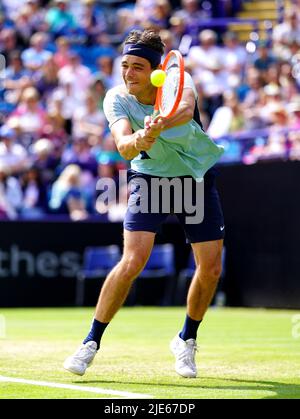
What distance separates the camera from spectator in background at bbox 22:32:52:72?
62.0 ft

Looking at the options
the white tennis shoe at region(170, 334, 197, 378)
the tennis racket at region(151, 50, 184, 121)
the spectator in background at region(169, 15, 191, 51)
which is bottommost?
the white tennis shoe at region(170, 334, 197, 378)

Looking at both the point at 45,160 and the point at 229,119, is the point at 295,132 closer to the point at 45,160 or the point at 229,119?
the point at 229,119

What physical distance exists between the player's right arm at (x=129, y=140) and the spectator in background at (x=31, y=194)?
30.9 feet

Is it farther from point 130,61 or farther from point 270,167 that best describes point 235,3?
point 130,61

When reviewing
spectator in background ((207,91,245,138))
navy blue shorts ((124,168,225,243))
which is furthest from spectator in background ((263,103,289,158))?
navy blue shorts ((124,168,225,243))

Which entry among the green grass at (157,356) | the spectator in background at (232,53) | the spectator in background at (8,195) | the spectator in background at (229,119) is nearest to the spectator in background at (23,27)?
the spectator in background at (232,53)

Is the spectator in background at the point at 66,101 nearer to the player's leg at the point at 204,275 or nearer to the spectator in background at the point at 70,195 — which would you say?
the spectator in background at the point at 70,195

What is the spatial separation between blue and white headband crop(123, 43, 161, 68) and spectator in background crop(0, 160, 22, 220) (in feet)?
30.0

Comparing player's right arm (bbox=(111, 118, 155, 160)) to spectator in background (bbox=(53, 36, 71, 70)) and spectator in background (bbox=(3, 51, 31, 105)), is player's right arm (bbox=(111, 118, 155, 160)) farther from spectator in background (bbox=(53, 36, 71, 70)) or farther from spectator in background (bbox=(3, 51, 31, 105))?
spectator in background (bbox=(53, 36, 71, 70))

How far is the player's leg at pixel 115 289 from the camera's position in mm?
7000

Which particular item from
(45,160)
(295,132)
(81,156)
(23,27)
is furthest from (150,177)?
(23,27)

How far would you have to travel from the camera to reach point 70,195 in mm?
16203

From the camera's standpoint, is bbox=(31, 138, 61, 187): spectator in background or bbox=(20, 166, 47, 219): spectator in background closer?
bbox=(20, 166, 47, 219): spectator in background
